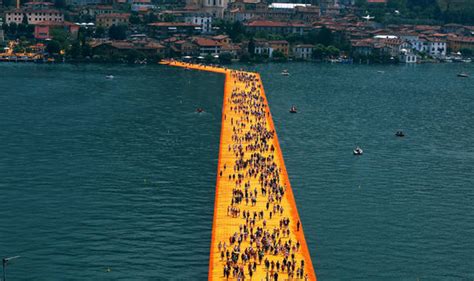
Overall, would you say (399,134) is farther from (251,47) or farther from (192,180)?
(251,47)

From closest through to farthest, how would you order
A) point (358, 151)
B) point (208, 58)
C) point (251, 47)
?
point (358, 151) < point (208, 58) < point (251, 47)

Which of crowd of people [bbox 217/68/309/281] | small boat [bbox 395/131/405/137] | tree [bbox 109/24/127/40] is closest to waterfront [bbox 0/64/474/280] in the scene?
crowd of people [bbox 217/68/309/281]

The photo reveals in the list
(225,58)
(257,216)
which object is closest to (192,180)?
(257,216)

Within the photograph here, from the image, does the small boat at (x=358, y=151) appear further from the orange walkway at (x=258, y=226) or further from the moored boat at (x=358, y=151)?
the orange walkway at (x=258, y=226)

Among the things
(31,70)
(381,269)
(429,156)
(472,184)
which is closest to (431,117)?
(429,156)

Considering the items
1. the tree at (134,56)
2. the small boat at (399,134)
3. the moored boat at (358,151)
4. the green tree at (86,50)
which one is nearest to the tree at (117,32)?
the tree at (134,56)

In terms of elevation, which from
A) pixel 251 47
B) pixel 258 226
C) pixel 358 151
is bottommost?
pixel 258 226
